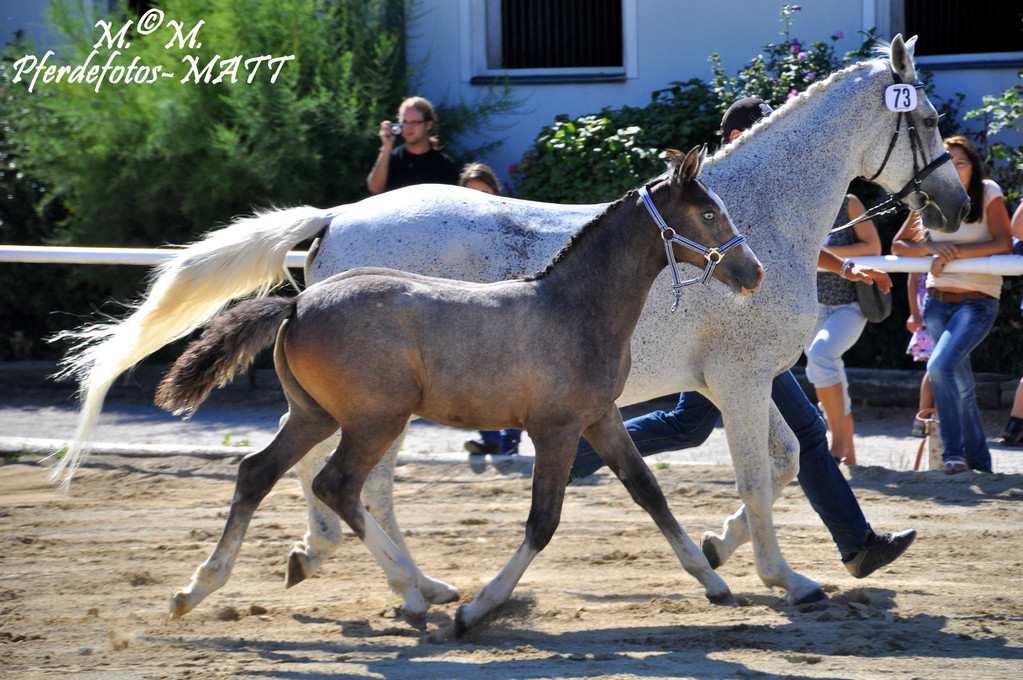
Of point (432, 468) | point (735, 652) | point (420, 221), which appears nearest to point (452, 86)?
point (432, 468)

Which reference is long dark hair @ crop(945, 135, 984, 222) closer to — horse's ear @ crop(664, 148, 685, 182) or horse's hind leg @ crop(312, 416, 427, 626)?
horse's ear @ crop(664, 148, 685, 182)

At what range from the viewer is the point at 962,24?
10.6m

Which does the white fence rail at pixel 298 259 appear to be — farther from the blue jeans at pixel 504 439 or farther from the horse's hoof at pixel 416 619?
the horse's hoof at pixel 416 619

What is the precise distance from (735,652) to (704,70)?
7.82 meters

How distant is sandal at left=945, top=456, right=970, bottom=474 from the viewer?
675 cm

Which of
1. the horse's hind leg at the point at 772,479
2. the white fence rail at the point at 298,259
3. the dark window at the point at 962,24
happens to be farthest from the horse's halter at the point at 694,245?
the dark window at the point at 962,24

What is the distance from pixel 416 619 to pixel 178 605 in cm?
89

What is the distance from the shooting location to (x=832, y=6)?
1042 centimetres

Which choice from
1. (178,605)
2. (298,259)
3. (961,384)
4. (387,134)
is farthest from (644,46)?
(178,605)

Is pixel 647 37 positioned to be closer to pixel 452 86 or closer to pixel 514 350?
→ pixel 452 86

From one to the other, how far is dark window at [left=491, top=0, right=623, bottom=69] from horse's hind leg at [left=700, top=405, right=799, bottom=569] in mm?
7113

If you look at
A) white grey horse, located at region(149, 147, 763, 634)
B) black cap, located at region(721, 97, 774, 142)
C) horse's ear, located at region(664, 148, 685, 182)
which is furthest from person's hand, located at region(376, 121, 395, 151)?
white grey horse, located at region(149, 147, 763, 634)

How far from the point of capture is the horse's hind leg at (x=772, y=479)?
193 inches

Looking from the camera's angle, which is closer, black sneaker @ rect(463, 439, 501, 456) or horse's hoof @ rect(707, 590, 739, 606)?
horse's hoof @ rect(707, 590, 739, 606)
